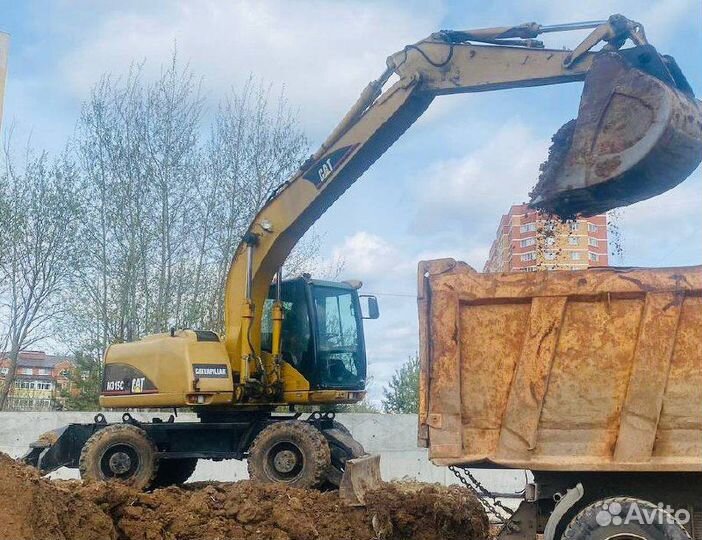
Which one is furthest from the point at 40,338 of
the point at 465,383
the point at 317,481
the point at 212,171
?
the point at 465,383

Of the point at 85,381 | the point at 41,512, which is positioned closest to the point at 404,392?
the point at 85,381

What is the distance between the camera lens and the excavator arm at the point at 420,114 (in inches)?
244

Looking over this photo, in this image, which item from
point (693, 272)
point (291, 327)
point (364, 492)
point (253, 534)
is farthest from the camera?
point (291, 327)

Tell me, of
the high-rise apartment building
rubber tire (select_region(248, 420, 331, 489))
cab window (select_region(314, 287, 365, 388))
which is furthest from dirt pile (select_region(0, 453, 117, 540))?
the high-rise apartment building

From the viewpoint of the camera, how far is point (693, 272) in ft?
16.6

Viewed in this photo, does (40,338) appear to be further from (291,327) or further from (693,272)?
(693,272)

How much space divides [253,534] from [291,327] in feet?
9.67

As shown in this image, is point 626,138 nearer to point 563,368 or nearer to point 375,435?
point 563,368

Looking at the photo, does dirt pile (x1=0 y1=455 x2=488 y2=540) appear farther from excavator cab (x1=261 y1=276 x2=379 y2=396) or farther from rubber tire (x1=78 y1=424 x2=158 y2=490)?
excavator cab (x1=261 y1=276 x2=379 y2=396)

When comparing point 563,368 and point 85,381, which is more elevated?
point 85,381

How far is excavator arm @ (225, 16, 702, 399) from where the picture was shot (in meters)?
6.20

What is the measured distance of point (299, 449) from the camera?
820cm

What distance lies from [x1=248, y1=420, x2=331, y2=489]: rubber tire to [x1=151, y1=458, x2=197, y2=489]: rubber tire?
1447 mm

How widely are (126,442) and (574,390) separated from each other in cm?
569
